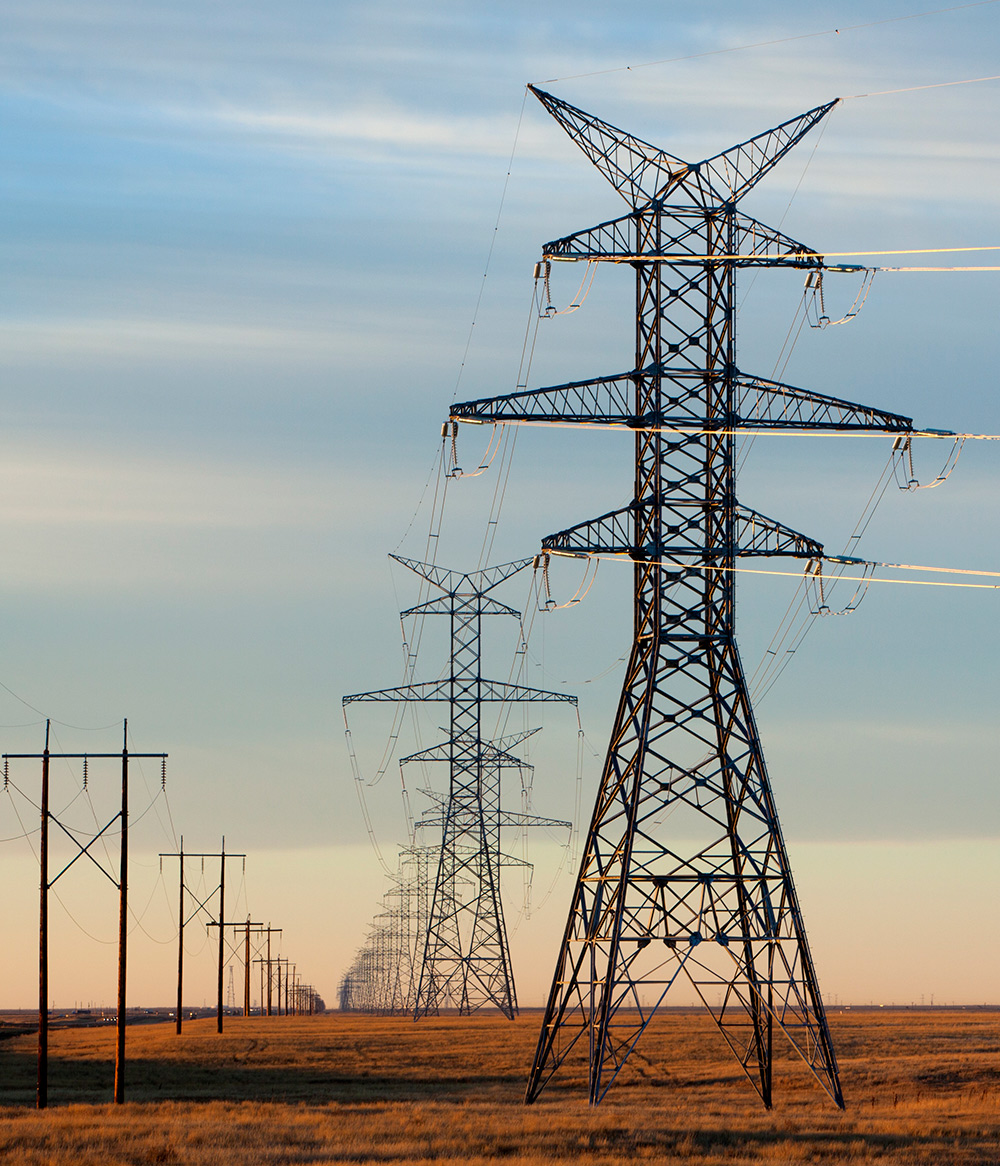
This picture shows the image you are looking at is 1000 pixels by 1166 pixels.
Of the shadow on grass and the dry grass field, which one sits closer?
the dry grass field

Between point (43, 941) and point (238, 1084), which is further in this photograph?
point (238, 1084)

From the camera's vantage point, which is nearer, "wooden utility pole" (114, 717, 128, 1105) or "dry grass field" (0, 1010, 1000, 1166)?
"dry grass field" (0, 1010, 1000, 1166)

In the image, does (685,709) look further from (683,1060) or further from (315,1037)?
(315,1037)

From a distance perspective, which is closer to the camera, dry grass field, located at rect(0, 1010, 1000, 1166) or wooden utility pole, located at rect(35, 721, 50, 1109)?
dry grass field, located at rect(0, 1010, 1000, 1166)

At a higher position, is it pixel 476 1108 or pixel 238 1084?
pixel 238 1084

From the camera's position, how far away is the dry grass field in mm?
34625

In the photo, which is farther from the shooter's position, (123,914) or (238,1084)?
(238,1084)

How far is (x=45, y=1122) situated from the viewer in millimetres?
41531

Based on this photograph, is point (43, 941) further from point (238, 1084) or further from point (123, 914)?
point (238, 1084)

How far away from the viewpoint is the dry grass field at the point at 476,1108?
114 ft

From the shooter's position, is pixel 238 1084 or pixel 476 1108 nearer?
pixel 476 1108

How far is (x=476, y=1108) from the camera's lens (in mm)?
44969

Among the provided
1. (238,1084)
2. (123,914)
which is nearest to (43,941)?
(123,914)

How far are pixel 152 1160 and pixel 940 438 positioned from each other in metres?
24.9
